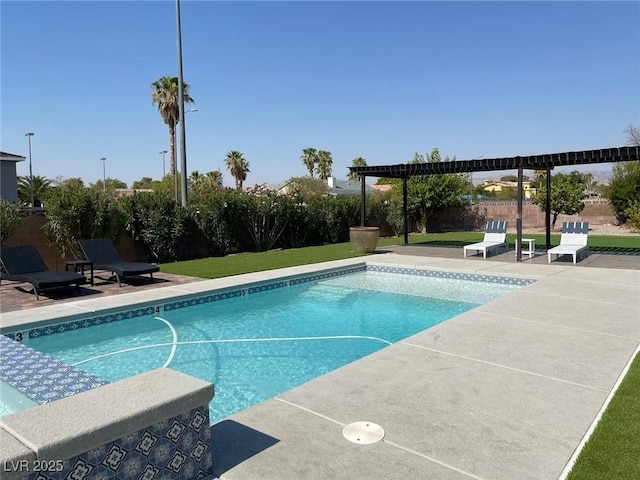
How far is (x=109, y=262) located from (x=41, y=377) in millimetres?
6974

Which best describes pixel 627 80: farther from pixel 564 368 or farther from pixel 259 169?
pixel 259 169

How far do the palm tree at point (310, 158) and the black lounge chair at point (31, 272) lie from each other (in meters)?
55.8

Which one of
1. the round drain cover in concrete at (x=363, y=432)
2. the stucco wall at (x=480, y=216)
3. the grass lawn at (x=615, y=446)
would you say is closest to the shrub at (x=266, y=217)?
the stucco wall at (x=480, y=216)

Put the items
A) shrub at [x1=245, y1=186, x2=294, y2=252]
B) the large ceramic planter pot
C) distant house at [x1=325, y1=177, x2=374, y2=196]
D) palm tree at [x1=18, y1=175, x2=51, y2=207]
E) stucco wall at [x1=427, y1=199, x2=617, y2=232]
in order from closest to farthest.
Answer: the large ceramic planter pot
shrub at [x1=245, y1=186, x2=294, y2=252]
stucco wall at [x1=427, y1=199, x2=617, y2=232]
palm tree at [x1=18, y1=175, x2=51, y2=207]
distant house at [x1=325, y1=177, x2=374, y2=196]

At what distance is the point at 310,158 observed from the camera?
213ft

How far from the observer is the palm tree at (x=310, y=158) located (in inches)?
2547

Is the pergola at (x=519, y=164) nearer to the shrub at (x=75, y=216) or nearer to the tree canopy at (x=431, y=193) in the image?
the shrub at (x=75, y=216)

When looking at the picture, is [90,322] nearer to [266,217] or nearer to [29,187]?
[266,217]

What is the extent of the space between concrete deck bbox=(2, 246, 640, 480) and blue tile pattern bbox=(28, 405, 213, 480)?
0.68 ft

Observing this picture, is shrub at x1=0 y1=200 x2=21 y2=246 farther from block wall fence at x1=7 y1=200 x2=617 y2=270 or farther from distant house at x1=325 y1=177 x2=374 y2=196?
distant house at x1=325 y1=177 x2=374 y2=196

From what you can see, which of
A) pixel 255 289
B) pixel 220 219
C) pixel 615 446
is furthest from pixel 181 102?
pixel 615 446

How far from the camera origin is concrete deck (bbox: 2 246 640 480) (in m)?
2.90

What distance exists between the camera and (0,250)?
9.29 meters

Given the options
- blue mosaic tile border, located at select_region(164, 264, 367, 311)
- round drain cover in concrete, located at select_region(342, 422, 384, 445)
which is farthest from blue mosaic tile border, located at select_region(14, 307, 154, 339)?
round drain cover in concrete, located at select_region(342, 422, 384, 445)
